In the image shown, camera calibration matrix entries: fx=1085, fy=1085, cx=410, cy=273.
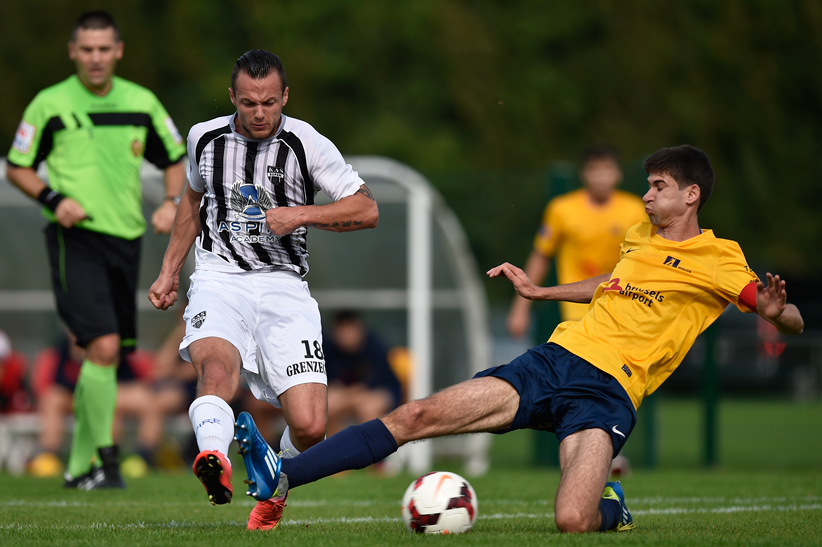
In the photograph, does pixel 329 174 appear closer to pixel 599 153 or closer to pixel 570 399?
pixel 570 399

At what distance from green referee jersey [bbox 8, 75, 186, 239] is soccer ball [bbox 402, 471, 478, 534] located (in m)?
3.27

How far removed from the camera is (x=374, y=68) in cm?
3061

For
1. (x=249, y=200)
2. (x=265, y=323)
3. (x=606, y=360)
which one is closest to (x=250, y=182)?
(x=249, y=200)

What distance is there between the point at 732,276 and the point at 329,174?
1.99 meters

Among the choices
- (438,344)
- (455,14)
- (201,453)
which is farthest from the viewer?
(455,14)

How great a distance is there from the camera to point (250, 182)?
529cm

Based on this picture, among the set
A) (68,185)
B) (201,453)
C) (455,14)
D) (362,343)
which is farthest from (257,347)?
(455,14)

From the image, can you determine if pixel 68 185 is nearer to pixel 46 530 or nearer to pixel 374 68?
pixel 46 530

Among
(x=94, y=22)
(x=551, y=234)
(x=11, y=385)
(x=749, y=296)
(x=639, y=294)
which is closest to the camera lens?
(x=749, y=296)

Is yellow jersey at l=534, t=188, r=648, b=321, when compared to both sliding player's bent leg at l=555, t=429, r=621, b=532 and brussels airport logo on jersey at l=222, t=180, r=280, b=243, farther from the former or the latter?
brussels airport logo on jersey at l=222, t=180, r=280, b=243

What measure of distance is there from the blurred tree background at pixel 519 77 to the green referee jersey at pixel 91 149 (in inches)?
577

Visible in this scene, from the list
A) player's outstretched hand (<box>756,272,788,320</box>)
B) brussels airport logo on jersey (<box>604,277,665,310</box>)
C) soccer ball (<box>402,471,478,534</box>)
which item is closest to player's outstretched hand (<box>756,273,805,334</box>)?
player's outstretched hand (<box>756,272,788,320</box>)

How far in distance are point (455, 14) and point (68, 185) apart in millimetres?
23298

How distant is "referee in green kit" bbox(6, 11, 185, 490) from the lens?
697cm
